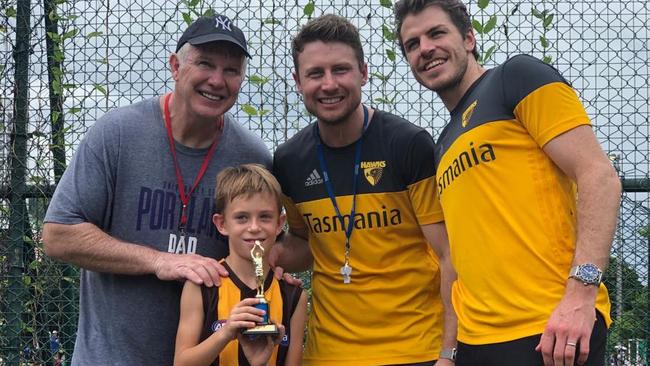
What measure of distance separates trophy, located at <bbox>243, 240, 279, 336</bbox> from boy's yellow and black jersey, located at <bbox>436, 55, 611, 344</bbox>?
693mm

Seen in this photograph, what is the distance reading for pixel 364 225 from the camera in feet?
11.1

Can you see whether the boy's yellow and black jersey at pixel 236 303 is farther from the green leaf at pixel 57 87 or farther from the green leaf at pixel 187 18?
the green leaf at pixel 57 87

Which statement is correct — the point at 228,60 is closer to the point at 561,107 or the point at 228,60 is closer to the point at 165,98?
the point at 165,98

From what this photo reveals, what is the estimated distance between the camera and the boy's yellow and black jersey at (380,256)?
3.32 meters

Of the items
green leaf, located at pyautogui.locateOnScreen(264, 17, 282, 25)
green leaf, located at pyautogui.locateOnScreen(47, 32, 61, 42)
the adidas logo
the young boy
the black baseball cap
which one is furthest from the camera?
green leaf, located at pyautogui.locateOnScreen(47, 32, 61, 42)

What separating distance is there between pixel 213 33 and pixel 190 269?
950mm

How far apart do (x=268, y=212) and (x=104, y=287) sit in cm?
72

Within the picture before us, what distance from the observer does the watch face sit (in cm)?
261

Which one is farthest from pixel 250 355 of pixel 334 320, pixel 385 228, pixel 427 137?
pixel 427 137

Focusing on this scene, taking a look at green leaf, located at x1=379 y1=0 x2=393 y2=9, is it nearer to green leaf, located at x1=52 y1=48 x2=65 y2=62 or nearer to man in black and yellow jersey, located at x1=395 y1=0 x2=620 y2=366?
man in black and yellow jersey, located at x1=395 y1=0 x2=620 y2=366

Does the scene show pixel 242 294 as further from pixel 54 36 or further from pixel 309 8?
pixel 54 36

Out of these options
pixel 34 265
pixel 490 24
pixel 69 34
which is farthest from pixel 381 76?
pixel 34 265

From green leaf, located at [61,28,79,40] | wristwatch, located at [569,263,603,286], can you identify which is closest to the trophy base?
wristwatch, located at [569,263,603,286]

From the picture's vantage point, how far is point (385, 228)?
3.38 meters
